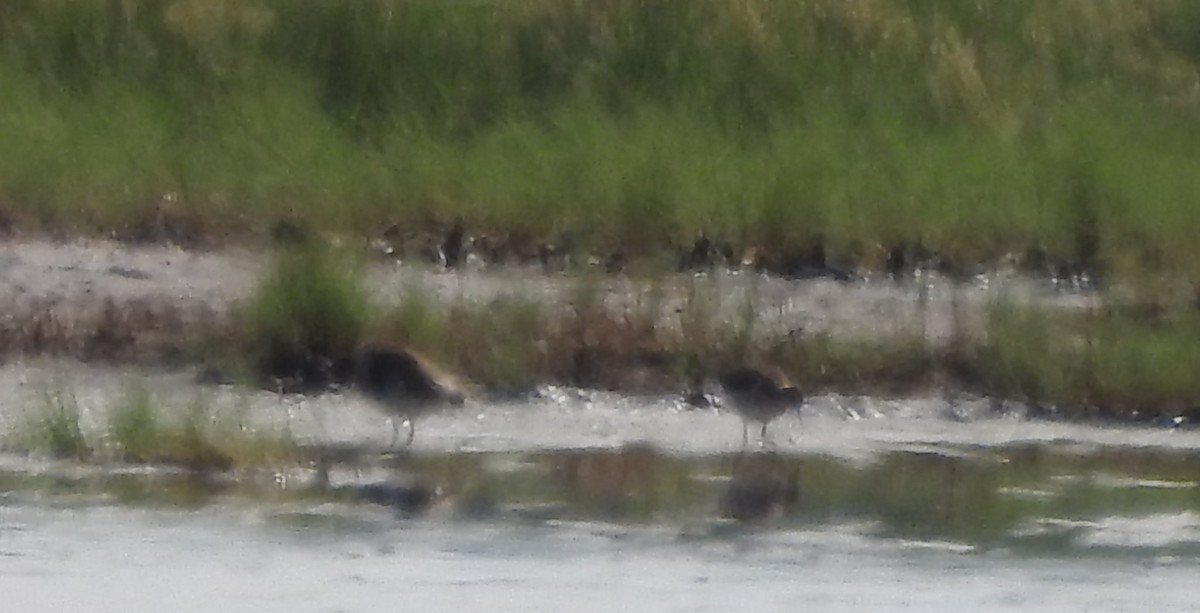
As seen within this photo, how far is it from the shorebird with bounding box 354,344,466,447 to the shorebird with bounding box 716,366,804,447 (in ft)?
2.67

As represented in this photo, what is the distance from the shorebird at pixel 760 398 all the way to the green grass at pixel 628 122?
197 cm

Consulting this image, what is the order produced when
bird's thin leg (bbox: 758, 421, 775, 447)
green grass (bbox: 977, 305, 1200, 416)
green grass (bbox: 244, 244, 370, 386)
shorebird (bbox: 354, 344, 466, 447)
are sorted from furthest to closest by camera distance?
green grass (bbox: 977, 305, 1200, 416)
green grass (bbox: 244, 244, 370, 386)
bird's thin leg (bbox: 758, 421, 775, 447)
shorebird (bbox: 354, 344, 466, 447)

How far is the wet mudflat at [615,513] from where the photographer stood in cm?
802

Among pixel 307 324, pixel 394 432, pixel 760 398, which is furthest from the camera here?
pixel 307 324

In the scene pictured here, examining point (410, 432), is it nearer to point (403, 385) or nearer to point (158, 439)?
point (403, 385)

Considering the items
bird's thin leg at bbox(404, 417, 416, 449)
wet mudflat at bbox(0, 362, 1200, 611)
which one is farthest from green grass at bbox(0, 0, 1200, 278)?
bird's thin leg at bbox(404, 417, 416, 449)

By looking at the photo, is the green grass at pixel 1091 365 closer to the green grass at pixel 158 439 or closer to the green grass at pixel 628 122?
the green grass at pixel 628 122

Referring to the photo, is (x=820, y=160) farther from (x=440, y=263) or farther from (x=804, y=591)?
(x=804, y=591)

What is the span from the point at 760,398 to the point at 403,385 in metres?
1.05

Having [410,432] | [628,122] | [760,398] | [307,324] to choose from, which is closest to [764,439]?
[760,398]

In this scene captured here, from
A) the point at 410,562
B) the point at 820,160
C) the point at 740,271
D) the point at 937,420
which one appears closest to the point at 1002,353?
the point at 937,420

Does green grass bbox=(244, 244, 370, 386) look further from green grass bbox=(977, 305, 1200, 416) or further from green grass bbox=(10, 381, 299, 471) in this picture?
green grass bbox=(977, 305, 1200, 416)

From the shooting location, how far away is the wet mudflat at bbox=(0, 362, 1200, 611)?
8.02m

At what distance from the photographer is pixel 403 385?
33.3 feet
